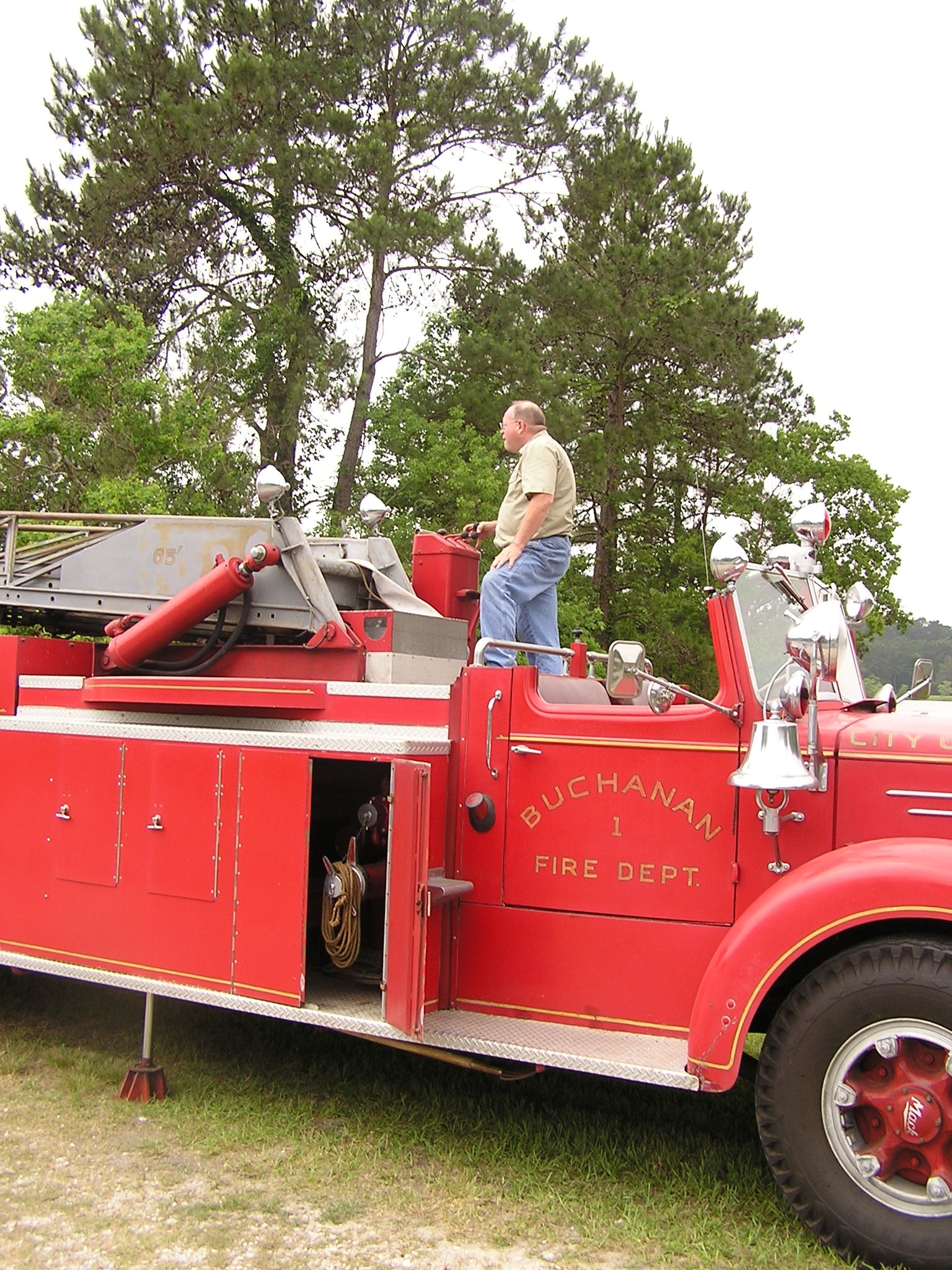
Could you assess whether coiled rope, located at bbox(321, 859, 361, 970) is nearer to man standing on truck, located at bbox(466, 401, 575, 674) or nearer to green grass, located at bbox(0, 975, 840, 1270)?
green grass, located at bbox(0, 975, 840, 1270)

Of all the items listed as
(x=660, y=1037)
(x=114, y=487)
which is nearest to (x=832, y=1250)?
(x=660, y=1037)

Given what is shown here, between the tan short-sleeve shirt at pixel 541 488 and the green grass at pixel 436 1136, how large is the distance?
2.46m

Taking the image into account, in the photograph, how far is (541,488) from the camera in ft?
18.4

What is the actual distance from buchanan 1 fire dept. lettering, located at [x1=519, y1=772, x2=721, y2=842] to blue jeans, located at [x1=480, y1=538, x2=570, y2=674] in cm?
101

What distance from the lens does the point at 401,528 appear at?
869 inches

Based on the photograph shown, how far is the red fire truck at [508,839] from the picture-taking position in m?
3.60

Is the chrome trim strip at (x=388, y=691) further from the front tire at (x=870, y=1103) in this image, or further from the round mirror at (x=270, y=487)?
the front tire at (x=870, y=1103)

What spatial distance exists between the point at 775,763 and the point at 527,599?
7.29ft

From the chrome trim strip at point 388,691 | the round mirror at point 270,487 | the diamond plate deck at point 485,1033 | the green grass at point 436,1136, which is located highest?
the round mirror at point 270,487

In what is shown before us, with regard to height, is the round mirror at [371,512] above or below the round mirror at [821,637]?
above

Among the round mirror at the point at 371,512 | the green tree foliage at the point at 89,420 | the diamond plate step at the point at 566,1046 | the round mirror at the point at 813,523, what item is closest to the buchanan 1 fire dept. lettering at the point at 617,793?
the diamond plate step at the point at 566,1046

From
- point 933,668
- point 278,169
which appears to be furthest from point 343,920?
point 278,169

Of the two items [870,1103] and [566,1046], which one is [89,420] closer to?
[566,1046]

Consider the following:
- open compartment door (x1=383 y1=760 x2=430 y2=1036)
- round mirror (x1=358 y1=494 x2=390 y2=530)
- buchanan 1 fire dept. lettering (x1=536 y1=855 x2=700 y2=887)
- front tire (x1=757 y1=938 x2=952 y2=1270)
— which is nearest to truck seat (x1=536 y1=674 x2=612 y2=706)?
buchanan 1 fire dept. lettering (x1=536 y1=855 x2=700 y2=887)
